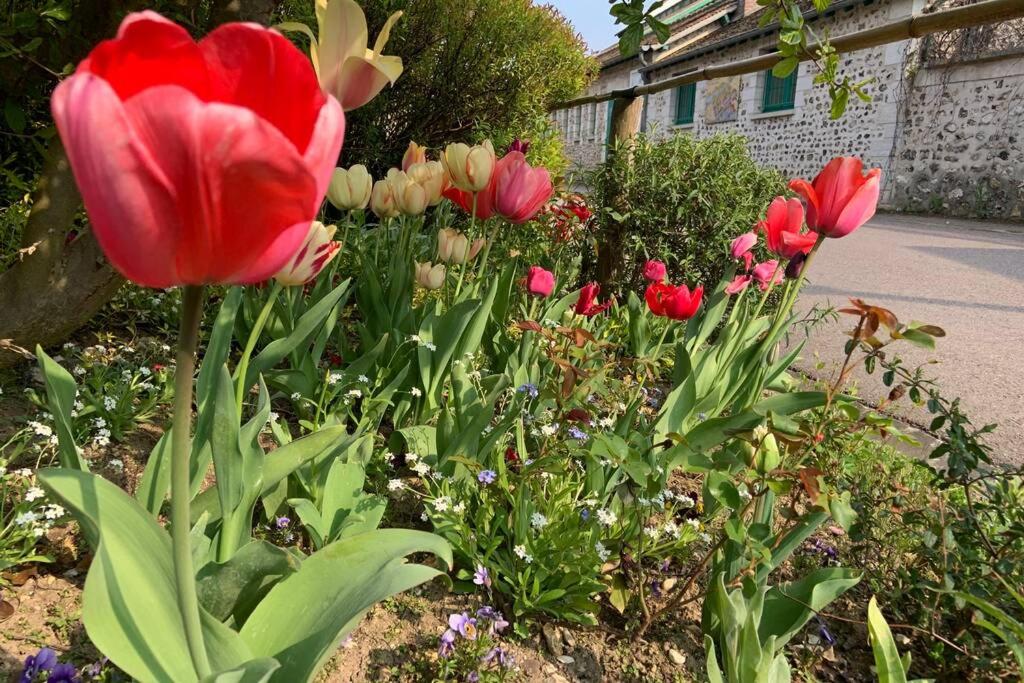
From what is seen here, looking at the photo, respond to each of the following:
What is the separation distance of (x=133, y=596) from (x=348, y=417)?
1437 mm

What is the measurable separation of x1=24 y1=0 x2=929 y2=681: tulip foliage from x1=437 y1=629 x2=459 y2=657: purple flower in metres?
0.17

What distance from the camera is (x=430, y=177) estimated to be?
2.22 meters

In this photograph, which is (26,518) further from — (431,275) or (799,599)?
(799,599)

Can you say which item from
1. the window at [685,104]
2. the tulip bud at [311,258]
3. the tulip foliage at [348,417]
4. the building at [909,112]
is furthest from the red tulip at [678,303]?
the window at [685,104]

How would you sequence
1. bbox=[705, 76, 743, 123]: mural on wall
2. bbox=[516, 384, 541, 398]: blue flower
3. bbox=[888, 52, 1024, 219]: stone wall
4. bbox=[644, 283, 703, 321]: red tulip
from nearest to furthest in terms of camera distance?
bbox=[516, 384, 541, 398]: blue flower, bbox=[644, 283, 703, 321]: red tulip, bbox=[888, 52, 1024, 219]: stone wall, bbox=[705, 76, 743, 123]: mural on wall

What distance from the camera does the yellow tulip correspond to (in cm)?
98

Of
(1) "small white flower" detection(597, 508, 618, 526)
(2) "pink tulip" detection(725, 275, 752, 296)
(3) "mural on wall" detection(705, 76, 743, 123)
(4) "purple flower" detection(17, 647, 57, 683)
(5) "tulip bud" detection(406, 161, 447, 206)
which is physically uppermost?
(3) "mural on wall" detection(705, 76, 743, 123)

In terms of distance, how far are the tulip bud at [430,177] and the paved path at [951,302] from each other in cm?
188

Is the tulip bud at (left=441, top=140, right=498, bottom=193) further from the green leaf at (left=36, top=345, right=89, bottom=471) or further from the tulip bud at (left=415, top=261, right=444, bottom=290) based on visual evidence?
the green leaf at (left=36, top=345, right=89, bottom=471)

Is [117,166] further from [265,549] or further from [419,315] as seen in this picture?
[419,315]

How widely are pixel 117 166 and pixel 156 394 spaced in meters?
1.98

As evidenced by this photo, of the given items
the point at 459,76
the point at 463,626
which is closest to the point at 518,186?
the point at 463,626

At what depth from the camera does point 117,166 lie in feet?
1.60

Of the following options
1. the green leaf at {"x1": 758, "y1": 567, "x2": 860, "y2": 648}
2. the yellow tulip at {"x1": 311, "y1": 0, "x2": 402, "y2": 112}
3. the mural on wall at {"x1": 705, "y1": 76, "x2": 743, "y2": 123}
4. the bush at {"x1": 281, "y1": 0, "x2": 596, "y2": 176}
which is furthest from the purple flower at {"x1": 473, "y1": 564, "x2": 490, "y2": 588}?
the mural on wall at {"x1": 705, "y1": 76, "x2": 743, "y2": 123}
